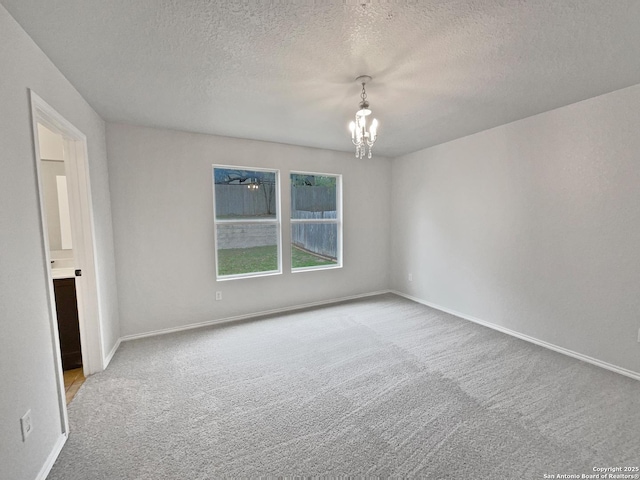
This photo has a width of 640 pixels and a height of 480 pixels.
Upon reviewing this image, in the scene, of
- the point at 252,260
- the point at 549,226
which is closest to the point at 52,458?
the point at 252,260

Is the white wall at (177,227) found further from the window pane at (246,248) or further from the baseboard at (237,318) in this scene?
the window pane at (246,248)

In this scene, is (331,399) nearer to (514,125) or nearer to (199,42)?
(199,42)

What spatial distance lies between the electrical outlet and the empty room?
0.05 m

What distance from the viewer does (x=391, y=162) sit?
490 cm

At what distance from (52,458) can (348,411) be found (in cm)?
181

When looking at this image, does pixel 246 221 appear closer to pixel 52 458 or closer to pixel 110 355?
pixel 110 355

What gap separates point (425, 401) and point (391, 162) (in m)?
3.89

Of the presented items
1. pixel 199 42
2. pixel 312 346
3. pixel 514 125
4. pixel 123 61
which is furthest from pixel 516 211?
pixel 123 61

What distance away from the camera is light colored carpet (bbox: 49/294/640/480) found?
156cm

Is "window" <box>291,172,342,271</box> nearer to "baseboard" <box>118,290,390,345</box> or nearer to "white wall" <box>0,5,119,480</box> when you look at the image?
"baseboard" <box>118,290,390,345</box>

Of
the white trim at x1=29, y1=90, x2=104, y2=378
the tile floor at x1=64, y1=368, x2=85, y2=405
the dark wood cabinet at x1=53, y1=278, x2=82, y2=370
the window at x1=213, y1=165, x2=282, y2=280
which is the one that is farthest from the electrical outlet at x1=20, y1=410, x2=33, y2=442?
the window at x1=213, y1=165, x2=282, y2=280

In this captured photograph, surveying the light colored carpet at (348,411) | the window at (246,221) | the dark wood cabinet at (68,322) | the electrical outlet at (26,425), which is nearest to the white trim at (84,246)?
the dark wood cabinet at (68,322)

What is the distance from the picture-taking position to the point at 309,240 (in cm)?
439

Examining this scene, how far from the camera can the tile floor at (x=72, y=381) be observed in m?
2.22
